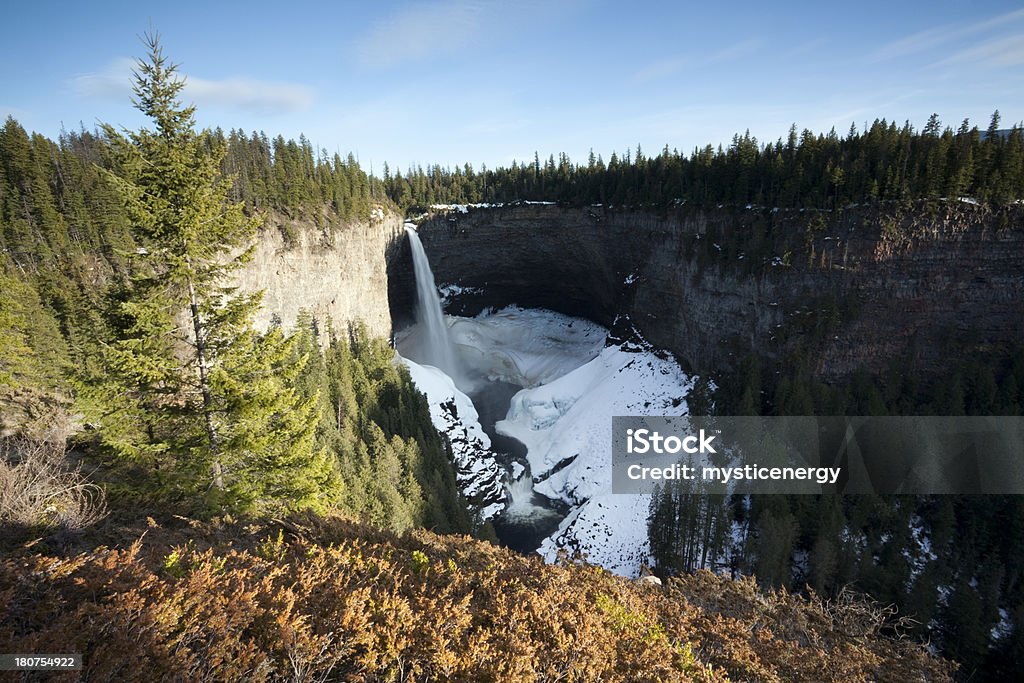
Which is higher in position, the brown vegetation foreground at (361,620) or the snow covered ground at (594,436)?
the brown vegetation foreground at (361,620)

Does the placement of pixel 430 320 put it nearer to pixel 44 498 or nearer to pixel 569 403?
pixel 569 403

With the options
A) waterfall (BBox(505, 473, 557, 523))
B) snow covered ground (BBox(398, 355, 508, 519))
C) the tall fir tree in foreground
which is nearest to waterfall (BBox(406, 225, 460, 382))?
snow covered ground (BBox(398, 355, 508, 519))

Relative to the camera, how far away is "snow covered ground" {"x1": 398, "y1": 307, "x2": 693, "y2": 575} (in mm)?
32719

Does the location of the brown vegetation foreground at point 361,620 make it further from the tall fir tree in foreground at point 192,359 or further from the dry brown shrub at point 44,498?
the tall fir tree in foreground at point 192,359

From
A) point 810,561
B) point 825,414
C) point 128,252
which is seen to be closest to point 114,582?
point 128,252

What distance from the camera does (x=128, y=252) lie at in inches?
386

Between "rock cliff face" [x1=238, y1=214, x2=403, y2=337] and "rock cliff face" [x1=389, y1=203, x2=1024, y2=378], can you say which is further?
"rock cliff face" [x1=238, y1=214, x2=403, y2=337]

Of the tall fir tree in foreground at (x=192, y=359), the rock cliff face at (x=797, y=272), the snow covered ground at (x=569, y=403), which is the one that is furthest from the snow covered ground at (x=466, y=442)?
the tall fir tree in foreground at (x=192, y=359)

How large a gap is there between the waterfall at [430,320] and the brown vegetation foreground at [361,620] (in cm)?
4996

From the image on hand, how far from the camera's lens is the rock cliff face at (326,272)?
122ft

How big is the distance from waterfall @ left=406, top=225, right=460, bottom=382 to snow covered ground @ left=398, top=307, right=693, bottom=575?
2280mm

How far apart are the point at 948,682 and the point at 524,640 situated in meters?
10.3

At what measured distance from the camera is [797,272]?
37156 millimetres

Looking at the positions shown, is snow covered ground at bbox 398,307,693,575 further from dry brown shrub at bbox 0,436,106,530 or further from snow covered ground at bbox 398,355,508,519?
dry brown shrub at bbox 0,436,106,530
